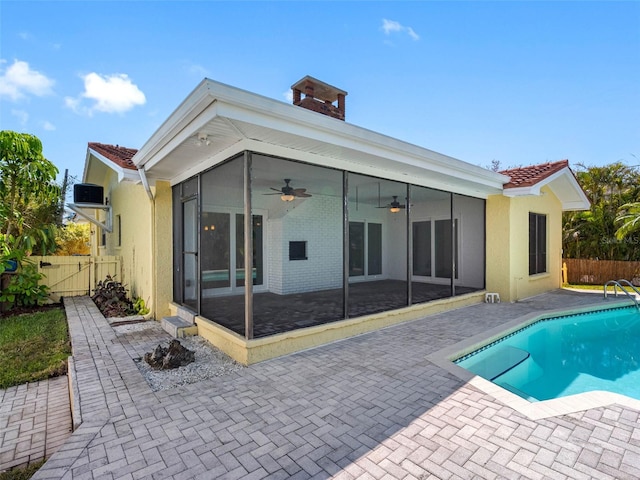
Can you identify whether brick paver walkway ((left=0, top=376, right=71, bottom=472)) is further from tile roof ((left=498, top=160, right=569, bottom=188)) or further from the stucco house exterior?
tile roof ((left=498, top=160, right=569, bottom=188))

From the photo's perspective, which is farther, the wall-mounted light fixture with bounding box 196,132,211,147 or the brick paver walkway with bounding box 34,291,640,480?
the wall-mounted light fixture with bounding box 196,132,211,147

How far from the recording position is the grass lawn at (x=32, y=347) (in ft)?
15.8

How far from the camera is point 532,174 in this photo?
9.69 meters

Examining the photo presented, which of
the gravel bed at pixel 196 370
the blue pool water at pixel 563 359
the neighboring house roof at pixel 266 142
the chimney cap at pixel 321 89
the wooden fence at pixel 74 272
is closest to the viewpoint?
the neighboring house roof at pixel 266 142

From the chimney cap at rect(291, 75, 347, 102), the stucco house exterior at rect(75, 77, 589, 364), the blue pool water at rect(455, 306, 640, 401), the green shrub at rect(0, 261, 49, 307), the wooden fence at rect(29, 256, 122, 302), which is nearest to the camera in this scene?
the stucco house exterior at rect(75, 77, 589, 364)

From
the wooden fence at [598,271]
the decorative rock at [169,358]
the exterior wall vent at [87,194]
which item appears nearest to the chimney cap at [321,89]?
the decorative rock at [169,358]

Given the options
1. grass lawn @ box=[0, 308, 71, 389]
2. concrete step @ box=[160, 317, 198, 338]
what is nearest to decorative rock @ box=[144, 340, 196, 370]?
Result: concrete step @ box=[160, 317, 198, 338]

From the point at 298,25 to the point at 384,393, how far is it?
379 inches

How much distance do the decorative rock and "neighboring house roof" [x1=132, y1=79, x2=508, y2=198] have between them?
295 cm

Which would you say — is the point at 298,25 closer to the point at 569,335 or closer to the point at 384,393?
the point at 384,393

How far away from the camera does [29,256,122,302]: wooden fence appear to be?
1009 centimetres

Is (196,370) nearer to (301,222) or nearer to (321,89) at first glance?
(301,222)

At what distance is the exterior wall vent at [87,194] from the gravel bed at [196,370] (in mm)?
8039

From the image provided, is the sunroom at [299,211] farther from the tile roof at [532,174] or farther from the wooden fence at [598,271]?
the wooden fence at [598,271]
